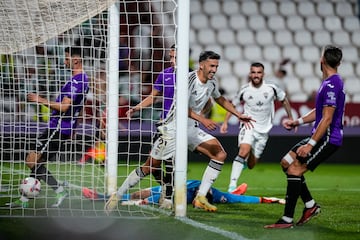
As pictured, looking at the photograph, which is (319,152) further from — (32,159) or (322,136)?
(32,159)

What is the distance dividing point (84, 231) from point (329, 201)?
3.59 metres

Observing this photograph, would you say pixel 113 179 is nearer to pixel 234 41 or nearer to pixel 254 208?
pixel 254 208

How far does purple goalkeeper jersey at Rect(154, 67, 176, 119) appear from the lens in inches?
341

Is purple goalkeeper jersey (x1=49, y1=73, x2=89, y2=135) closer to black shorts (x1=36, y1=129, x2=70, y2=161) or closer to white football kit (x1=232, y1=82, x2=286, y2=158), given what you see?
black shorts (x1=36, y1=129, x2=70, y2=161)

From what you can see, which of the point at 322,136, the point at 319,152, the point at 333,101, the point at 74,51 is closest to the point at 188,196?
the point at 74,51

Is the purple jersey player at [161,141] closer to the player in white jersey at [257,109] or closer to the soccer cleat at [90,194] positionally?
the soccer cleat at [90,194]

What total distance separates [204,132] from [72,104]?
144 cm

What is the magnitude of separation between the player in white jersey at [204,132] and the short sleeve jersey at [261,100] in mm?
2786

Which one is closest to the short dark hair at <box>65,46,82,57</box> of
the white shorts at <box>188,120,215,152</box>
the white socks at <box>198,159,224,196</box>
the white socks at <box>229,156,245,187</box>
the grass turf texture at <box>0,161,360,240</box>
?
the white shorts at <box>188,120,215,152</box>

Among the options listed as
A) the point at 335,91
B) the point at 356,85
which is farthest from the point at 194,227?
the point at 356,85

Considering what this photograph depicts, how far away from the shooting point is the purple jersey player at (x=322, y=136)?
279 inches

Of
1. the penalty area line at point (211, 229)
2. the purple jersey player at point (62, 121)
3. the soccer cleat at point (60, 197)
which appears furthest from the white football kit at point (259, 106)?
the penalty area line at point (211, 229)

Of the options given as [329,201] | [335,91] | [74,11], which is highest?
[74,11]

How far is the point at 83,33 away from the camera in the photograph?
9258mm
